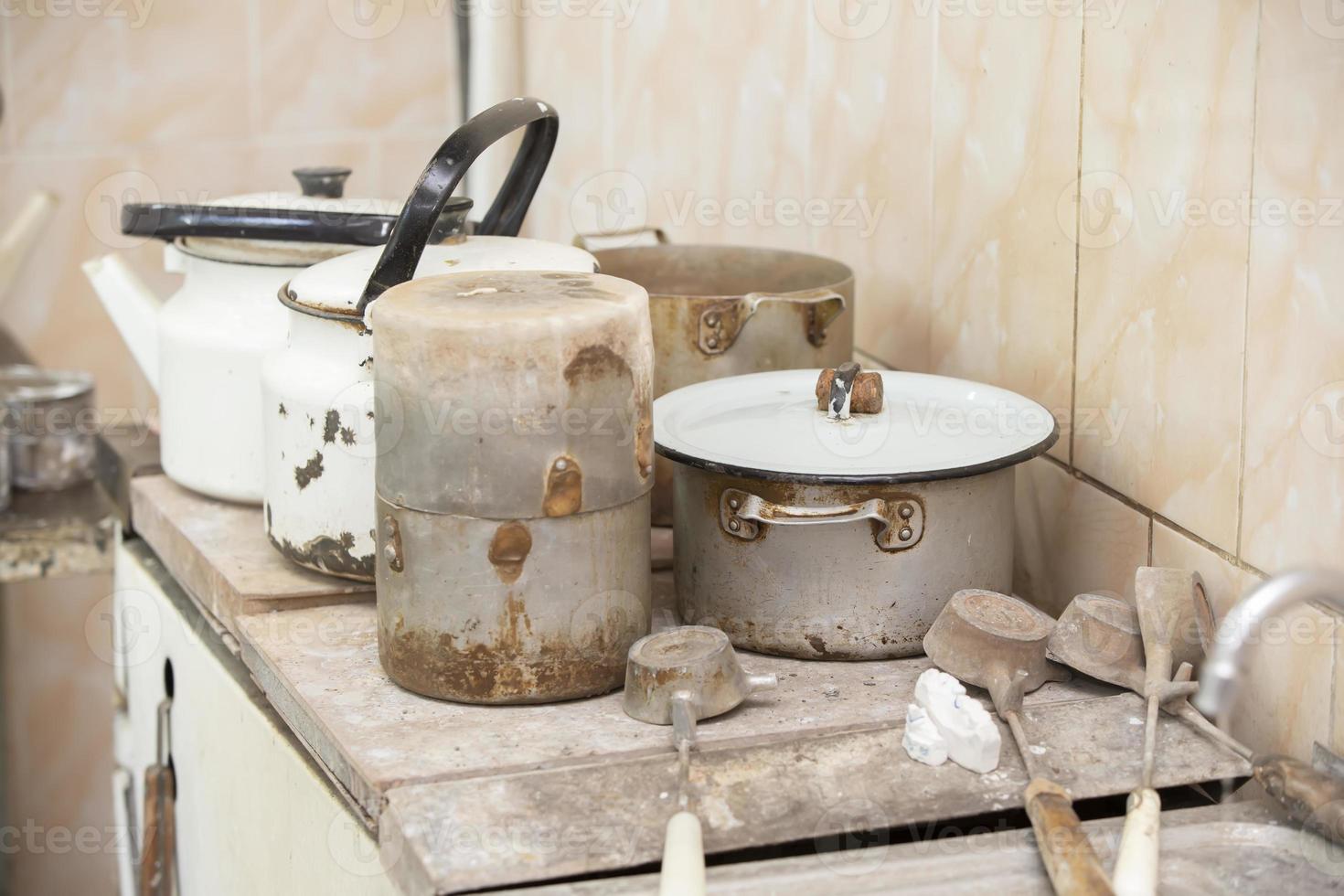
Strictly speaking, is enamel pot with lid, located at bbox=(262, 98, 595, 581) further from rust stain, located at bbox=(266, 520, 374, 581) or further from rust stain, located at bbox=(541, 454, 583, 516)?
rust stain, located at bbox=(541, 454, 583, 516)

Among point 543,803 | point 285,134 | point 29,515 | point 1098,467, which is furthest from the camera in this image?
point 285,134

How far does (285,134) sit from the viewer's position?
113 inches

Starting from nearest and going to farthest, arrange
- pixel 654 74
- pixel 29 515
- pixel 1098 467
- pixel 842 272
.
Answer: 1. pixel 1098 467
2. pixel 842 272
3. pixel 29 515
4. pixel 654 74

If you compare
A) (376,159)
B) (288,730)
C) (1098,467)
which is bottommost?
(288,730)

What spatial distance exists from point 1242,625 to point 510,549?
1.76ft

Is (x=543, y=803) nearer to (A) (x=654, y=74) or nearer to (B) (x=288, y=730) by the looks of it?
(B) (x=288, y=730)

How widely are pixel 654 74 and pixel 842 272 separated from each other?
0.95 meters

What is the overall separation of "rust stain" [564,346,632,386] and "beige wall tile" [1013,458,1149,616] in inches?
20.1

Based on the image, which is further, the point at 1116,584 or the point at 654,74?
the point at 654,74

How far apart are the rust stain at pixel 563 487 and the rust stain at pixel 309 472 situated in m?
0.33

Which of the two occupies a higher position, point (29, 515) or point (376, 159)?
point (376, 159)

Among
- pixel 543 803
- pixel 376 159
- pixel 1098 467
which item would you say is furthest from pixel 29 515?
pixel 1098 467

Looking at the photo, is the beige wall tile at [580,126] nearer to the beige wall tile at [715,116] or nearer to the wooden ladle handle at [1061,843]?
the beige wall tile at [715,116]

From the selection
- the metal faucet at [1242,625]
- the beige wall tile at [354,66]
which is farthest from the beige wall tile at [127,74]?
the metal faucet at [1242,625]
